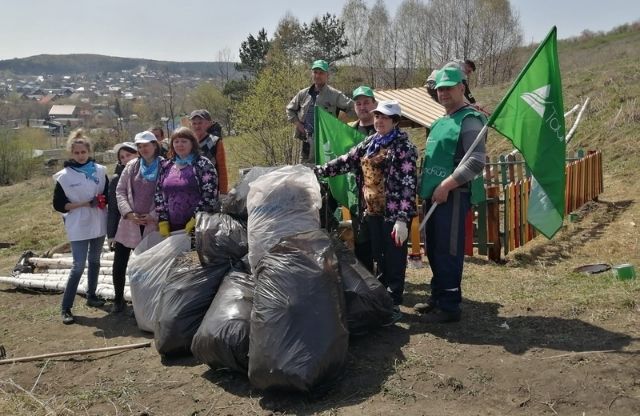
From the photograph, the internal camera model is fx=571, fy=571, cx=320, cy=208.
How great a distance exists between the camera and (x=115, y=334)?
4.38 meters

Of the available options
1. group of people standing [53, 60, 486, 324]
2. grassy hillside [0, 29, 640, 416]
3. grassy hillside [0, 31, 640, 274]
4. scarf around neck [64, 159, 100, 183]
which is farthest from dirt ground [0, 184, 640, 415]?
grassy hillside [0, 31, 640, 274]

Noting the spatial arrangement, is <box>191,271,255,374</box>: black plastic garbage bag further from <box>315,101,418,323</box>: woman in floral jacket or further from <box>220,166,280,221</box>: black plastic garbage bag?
<box>315,101,418,323</box>: woman in floral jacket

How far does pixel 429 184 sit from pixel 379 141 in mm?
444

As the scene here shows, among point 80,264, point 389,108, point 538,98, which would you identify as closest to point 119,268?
point 80,264

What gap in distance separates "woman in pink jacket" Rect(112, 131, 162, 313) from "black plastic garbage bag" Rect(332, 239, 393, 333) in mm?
1766

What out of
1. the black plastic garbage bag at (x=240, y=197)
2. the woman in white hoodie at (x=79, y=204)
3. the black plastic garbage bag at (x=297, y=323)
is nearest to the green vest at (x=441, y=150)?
the black plastic garbage bag at (x=297, y=323)

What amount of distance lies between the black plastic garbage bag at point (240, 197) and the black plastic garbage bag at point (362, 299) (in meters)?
0.81

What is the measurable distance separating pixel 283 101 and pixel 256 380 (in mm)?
12132

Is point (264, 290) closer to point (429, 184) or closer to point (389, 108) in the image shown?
point (429, 184)

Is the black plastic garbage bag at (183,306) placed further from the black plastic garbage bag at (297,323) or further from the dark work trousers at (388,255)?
the dark work trousers at (388,255)

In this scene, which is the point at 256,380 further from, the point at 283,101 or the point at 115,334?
the point at 283,101

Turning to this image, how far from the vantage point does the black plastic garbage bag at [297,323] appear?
2877 mm

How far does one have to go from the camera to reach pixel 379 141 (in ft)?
12.5

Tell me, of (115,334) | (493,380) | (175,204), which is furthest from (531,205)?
(115,334)
